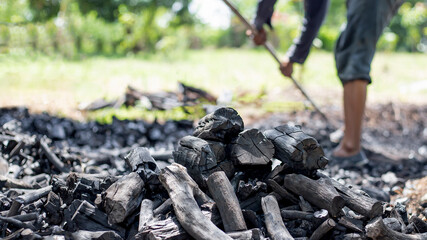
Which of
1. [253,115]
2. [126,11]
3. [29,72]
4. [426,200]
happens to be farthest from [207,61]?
[426,200]

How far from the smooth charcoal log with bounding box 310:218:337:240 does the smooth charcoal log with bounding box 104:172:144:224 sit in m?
0.77

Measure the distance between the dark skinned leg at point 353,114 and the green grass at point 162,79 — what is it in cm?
211

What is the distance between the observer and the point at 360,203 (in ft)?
6.02

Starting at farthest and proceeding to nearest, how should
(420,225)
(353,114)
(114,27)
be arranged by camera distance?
(114,27), (353,114), (420,225)

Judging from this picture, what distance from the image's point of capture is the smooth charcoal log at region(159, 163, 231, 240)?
1561 mm

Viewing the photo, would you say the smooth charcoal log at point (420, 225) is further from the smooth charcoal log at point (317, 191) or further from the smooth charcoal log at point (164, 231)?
the smooth charcoal log at point (164, 231)

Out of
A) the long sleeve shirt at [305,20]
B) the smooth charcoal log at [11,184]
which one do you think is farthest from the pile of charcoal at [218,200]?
the long sleeve shirt at [305,20]

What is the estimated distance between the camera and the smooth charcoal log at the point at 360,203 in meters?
1.80

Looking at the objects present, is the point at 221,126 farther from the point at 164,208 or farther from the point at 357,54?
the point at 357,54

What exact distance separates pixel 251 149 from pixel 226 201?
1.11 feet

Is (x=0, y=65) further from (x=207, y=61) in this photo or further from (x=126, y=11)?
(x=126, y=11)

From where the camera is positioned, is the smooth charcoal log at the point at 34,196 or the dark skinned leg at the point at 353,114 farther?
the dark skinned leg at the point at 353,114

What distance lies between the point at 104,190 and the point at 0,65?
20.8 ft

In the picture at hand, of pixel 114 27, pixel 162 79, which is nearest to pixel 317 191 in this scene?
pixel 162 79
